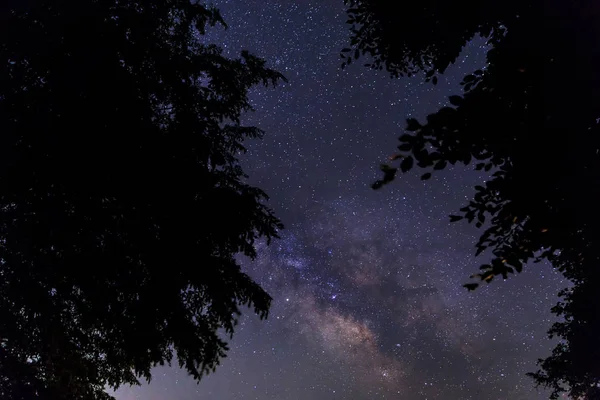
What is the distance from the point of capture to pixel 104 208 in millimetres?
5727

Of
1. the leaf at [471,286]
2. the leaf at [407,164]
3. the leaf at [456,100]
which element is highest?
the leaf at [456,100]

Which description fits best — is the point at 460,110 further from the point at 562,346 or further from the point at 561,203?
the point at 562,346

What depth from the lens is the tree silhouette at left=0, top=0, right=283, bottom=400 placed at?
524cm

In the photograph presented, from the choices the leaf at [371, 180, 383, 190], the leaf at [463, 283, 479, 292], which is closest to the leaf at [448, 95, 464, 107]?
the leaf at [371, 180, 383, 190]

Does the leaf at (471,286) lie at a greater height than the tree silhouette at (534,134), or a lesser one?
lesser

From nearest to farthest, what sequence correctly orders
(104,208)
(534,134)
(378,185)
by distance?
(378,185), (534,134), (104,208)

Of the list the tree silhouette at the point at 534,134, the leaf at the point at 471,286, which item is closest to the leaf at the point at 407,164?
the tree silhouette at the point at 534,134

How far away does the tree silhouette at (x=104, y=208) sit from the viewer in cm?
524

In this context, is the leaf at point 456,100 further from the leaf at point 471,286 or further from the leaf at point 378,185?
the leaf at point 471,286

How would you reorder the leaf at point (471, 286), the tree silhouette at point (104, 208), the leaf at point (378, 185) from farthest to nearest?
the tree silhouette at point (104, 208) < the leaf at point (471, 286) < the leaf at point (378, 185)

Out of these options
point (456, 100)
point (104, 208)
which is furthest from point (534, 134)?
point (104, 208)

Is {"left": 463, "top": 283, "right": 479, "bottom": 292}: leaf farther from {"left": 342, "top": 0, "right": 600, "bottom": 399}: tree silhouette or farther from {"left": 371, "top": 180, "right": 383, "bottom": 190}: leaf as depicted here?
{"left": 371, "top": 180, "right": 383, "bottom": 190}: leaf

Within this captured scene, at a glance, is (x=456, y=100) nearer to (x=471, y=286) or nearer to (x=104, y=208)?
(x=471, y=286)

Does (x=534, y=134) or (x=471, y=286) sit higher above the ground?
(x=534, y=134)
